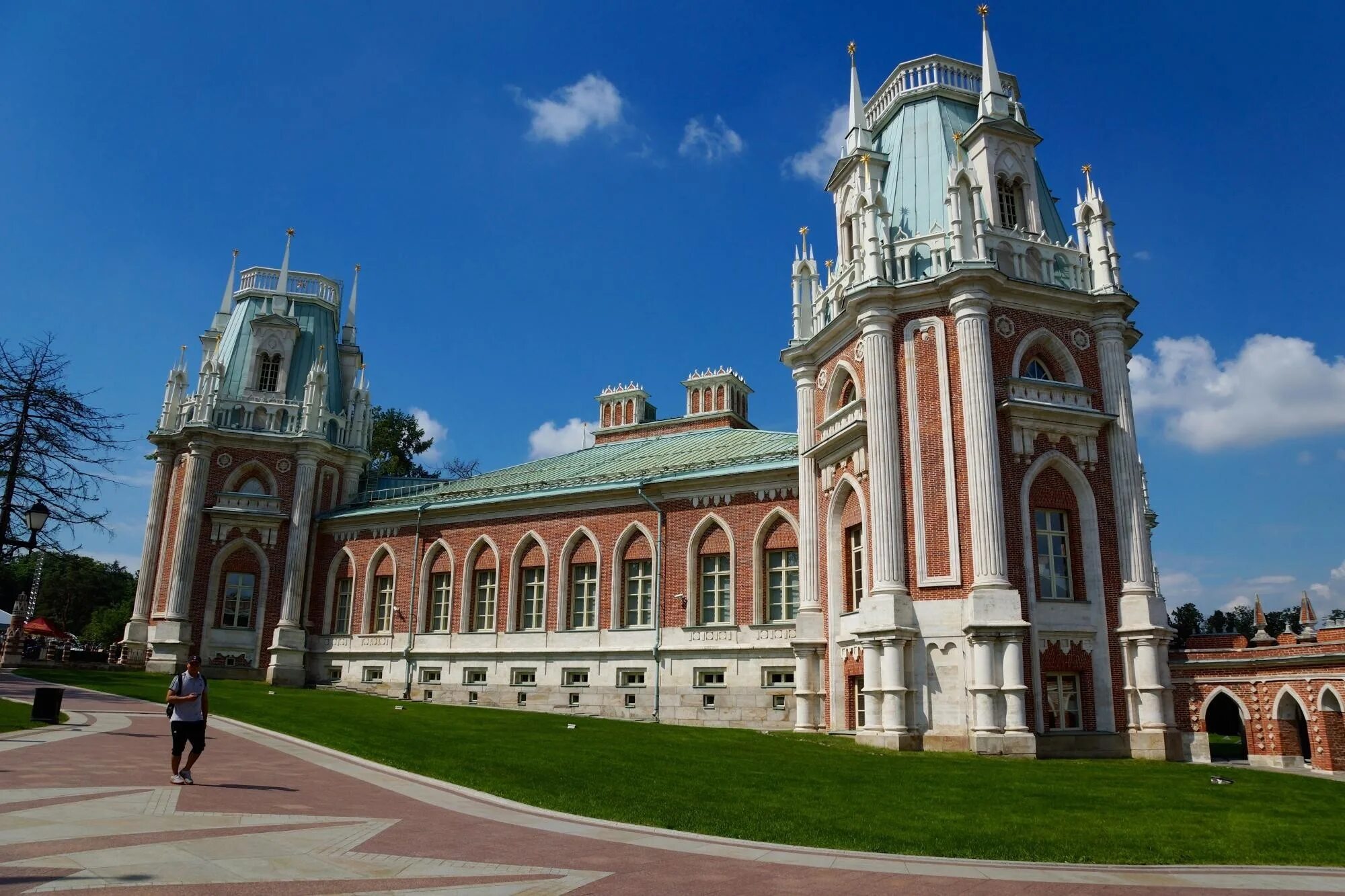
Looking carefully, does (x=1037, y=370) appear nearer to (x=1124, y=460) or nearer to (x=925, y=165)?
(x=1124, y=460)

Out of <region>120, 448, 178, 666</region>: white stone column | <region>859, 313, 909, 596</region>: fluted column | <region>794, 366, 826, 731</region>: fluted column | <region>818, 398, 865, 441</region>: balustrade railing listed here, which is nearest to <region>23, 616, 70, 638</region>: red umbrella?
<region>120, 448, 178, 666</region>: white stone column

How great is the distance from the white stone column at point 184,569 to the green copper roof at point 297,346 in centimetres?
336

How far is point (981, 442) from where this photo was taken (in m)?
24.2

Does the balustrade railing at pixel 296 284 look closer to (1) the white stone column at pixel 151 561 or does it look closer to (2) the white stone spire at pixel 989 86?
(1) the white stone column at pixel 151 561

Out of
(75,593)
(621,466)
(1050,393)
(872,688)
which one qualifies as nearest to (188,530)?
(621,466)

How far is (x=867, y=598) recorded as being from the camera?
24938 millimetres

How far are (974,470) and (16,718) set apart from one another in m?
21.8

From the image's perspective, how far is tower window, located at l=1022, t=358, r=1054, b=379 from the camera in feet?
87.7

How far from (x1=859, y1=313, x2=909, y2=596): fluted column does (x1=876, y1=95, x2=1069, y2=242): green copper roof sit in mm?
4286

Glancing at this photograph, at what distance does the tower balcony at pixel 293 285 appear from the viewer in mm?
46719

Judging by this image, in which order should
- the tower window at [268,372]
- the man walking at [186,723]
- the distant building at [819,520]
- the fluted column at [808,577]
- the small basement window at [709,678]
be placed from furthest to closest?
the tower window at [268,372]
the small basement window at [709,678]
the fluted column at [808,577]
the distant building at [819,520]
the man walking at [186,723]

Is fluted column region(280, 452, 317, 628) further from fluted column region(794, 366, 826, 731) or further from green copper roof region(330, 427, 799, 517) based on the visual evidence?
fluted column region(794, 366, 826, 731)

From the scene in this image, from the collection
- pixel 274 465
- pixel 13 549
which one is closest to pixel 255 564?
pixel 274 465

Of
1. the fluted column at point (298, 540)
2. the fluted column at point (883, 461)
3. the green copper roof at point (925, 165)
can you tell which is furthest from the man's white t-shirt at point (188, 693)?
the fluted column at point (298, 540)
